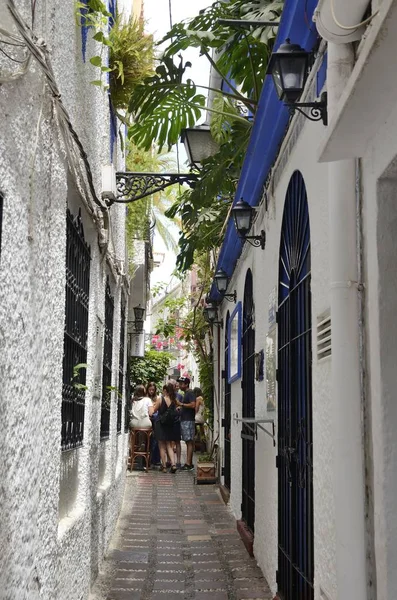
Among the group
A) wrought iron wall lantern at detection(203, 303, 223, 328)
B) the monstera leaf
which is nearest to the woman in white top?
wrought iron wall lantern at detection(203, 303, 223, 328)

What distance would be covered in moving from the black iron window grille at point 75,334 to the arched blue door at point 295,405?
1.50 m

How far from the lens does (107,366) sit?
8148mm

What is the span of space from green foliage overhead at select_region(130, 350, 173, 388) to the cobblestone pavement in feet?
26.5

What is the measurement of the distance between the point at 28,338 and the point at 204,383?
12423 millimetres

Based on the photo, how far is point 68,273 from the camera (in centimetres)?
490

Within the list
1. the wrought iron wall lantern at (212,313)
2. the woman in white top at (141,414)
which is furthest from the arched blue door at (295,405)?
the woman in white top at (141,414)

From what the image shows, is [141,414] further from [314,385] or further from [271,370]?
[314,385]

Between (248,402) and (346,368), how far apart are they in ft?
17.8

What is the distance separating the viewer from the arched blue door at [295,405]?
4629 millimetres

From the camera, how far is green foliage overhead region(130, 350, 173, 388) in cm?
1953

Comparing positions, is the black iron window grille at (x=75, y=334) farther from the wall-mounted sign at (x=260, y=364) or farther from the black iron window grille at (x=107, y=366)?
→ the black iron window grille at (x=107, y=366)

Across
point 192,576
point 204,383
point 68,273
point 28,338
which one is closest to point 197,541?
point 192,576

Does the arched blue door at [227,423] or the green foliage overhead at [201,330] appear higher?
the green foliage overhead at [201,330]

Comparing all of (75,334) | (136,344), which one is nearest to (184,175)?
(75,334)
